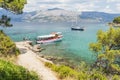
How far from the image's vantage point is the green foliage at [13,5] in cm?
3859

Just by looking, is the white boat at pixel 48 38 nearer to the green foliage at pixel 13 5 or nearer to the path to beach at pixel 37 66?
the path to beach at pixel 37 66

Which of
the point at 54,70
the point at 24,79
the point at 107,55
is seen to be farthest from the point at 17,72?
the point at 107,55

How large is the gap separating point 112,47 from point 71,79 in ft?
90.0

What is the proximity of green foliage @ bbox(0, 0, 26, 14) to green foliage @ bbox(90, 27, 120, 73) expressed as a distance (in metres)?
13.3

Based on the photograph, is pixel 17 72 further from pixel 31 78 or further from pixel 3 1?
pixel 3 1

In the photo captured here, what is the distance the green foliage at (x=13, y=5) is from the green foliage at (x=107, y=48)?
523 inches

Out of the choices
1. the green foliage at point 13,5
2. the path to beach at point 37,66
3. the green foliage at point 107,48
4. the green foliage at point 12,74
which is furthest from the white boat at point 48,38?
the green foliage at point 12,74

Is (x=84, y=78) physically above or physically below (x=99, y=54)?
above

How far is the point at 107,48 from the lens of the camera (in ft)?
152

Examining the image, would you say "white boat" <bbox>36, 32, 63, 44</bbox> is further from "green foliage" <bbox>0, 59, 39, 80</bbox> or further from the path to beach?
"green foliage" <bbox>0, 59, 39, 80</bbox>

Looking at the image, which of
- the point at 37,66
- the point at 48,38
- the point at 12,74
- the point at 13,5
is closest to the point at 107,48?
the point at 13,5

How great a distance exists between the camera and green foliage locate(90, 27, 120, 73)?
45.3m

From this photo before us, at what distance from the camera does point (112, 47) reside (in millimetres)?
48750

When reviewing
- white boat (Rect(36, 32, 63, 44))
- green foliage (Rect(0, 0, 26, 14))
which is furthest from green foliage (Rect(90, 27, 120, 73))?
white boat (Rect(36, 32, 63, 44))
